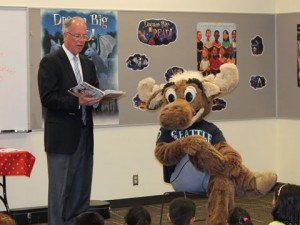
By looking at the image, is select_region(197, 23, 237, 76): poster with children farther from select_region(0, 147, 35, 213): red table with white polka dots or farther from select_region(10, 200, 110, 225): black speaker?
select_region(0, 147, 35, 213): red table with white polka dots

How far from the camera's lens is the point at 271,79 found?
7.60 meters

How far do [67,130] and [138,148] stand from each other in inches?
86.1

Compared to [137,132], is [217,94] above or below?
above

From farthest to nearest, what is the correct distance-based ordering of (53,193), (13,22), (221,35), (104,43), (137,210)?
(221,35)
(104,43)
(13,22)
(53,193)
(137,210)

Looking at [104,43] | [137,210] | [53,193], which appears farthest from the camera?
[104,43]

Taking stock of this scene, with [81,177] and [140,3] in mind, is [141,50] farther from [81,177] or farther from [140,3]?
[81,177]

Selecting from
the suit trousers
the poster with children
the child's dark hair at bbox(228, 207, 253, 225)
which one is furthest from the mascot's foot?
the poster with children

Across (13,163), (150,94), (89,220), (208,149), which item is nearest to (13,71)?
(13,163)

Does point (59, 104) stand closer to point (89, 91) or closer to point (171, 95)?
point (89, 91)

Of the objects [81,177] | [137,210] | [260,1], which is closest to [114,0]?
[260,1]

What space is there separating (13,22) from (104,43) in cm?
96

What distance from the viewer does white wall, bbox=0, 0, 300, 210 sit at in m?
6.31

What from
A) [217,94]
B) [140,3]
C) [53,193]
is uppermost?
[140,3]

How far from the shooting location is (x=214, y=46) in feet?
23.7
